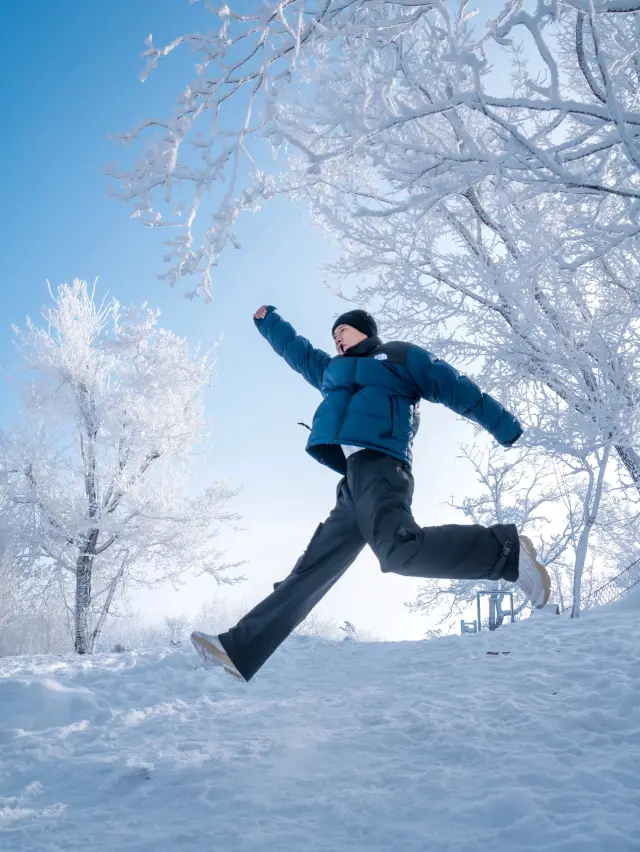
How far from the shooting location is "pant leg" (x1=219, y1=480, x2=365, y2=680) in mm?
2227

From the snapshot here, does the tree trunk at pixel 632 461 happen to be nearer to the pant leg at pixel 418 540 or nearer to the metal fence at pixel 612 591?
the pant leg at pixel 418 540

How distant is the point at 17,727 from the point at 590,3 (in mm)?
3457

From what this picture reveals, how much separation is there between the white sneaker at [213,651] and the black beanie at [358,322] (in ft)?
4.97

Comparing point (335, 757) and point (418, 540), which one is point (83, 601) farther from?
point (418, 540)

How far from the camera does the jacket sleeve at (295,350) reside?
9.30ft

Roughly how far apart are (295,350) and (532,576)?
1.59 metres

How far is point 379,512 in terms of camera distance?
2.12 metres

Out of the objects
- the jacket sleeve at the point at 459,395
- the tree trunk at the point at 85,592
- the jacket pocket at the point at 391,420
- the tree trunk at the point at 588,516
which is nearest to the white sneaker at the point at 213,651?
the jacket pocket at the point at 391,420

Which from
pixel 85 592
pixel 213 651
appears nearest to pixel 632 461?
pixel 213 651

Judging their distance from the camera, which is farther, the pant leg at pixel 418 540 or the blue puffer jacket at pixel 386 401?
the blue puffer jacket at pixel 386 401

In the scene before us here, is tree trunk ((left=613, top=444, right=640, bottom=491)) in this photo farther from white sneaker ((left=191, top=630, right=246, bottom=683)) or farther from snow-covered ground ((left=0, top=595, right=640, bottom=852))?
white sneaker ((left=191, top=630, right=246, bottom=683))

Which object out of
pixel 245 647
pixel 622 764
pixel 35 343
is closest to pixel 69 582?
pixel 35 343

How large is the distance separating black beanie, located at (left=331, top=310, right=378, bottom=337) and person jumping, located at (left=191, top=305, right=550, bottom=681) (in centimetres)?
13

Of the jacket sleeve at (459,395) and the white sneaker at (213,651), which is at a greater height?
the jacket sleeve at (459,395)
